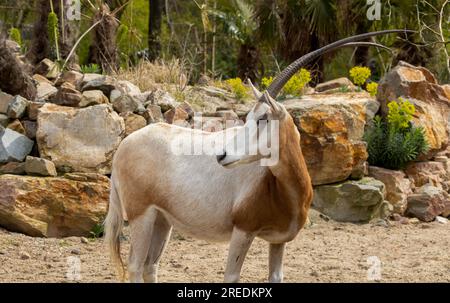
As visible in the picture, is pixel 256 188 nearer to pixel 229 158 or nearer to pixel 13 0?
pixel 229 158

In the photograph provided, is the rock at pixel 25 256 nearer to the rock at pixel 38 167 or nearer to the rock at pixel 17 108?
the rock at pixel 38 167

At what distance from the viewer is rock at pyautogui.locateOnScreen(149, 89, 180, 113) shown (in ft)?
33.4

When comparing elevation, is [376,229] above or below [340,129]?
below

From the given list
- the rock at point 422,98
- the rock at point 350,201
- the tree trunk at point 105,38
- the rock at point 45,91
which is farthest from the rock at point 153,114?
the tree trunk at point 105,38

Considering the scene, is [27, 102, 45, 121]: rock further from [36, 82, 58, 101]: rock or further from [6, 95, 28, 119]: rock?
[36, 82, 58, 101]: rock

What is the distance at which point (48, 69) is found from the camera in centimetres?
1137

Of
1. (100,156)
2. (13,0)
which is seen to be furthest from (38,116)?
(13,0)

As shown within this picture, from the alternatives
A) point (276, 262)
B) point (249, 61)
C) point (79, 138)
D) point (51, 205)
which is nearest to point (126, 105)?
point (79, 138)

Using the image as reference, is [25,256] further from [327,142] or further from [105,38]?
[105,38]

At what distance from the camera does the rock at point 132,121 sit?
31.8 feet

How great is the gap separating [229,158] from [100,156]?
4062mm

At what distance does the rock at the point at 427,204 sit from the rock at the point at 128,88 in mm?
3602
